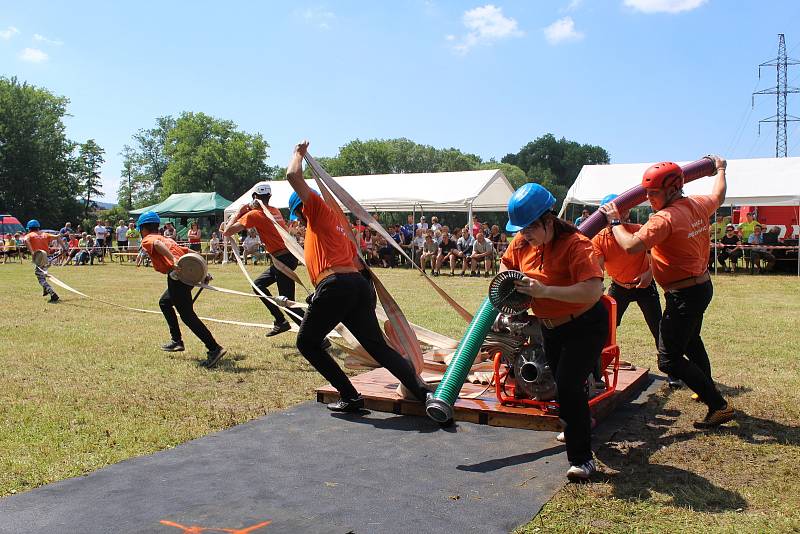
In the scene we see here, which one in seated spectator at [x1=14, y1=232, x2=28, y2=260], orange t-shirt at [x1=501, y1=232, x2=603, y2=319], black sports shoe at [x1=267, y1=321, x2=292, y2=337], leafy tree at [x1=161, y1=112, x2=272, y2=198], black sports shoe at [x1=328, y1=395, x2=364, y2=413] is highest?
leafy tree at [x1=161, y1=112, x2=272, y2=198]

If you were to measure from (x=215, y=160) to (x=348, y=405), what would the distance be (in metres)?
79.5

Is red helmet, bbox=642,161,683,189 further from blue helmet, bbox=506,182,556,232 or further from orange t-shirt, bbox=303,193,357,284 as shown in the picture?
orange t-shirt, bbox=303,193,357,284

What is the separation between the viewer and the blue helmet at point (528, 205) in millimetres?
4160

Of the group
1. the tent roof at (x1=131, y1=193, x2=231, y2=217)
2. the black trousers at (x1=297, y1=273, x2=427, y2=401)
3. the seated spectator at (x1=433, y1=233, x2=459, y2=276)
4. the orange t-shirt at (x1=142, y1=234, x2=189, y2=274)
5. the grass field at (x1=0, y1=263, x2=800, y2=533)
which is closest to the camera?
the grass field at (x1=0, y1=263, x2=800, y2=533)

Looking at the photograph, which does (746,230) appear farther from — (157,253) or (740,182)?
(157,253)

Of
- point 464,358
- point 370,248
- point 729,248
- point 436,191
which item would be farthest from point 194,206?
point 464,358

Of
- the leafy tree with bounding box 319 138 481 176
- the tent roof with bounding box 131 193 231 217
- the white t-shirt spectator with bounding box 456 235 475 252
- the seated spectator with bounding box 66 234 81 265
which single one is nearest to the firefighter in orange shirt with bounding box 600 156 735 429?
the white t-shirt spectator with bounding box 456 235 475 252

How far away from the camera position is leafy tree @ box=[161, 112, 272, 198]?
82.4 m

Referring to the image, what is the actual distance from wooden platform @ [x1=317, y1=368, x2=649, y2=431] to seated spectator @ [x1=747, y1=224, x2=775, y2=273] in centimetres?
1567

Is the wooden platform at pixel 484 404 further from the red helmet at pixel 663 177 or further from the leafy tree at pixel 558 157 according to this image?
the leafy tree at pixel 558 157

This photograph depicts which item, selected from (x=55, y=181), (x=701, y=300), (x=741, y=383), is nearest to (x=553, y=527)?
(x=701, y=300)

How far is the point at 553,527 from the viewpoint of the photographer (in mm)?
3650

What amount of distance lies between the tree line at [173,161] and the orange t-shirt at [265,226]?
57865 millimetres

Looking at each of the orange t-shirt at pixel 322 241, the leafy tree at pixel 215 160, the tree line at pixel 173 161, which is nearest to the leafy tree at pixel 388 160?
the tree line at pixel 173 161
